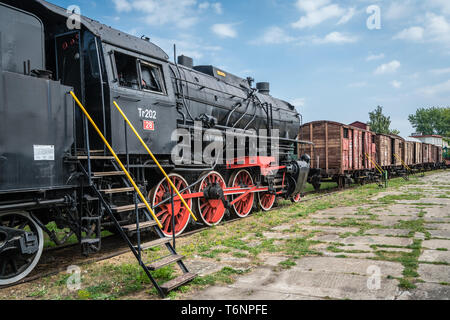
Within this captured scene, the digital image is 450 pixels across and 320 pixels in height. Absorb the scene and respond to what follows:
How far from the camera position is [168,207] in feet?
24.1

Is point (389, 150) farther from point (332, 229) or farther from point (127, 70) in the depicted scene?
point (127, 70)

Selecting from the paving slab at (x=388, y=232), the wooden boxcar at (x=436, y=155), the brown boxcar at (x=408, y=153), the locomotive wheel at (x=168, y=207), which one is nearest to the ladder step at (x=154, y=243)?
the locomotive wheel at (x=168, y=207)

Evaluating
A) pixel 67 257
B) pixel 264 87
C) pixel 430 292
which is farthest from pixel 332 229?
pixel 264 87

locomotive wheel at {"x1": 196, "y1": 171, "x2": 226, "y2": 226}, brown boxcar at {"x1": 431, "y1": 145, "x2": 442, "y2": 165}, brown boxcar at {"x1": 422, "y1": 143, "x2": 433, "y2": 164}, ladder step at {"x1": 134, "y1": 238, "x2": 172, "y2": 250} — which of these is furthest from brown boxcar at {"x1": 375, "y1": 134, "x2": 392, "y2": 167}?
ladder step at {"x1": 134, "y1": 238, "x2": 172, "y2": 250}

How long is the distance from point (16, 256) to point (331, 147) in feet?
49.4

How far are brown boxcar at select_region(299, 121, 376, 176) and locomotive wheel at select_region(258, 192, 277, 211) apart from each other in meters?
6.14

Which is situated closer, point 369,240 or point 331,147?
point 369,240

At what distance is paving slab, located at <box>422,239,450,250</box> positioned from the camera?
229 inches

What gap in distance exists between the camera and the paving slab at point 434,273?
4277mm

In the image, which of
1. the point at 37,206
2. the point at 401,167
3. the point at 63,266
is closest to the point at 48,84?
the point at 37,206

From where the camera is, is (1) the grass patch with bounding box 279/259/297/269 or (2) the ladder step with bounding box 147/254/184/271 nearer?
(2) the ladder step with bounding box 147/254/184/271

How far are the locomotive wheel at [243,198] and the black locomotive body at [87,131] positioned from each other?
24.9 inches

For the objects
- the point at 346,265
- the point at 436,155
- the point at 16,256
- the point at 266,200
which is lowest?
the point at 346,265

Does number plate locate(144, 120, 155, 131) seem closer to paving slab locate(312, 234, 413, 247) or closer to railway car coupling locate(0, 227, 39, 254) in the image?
railway car coupling locate(0, 227, 39, 254)
